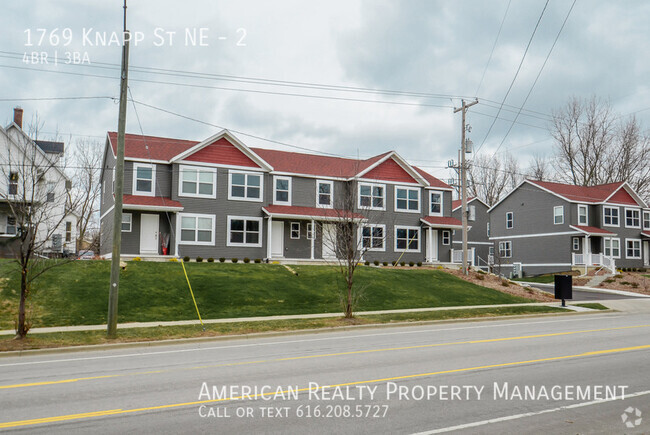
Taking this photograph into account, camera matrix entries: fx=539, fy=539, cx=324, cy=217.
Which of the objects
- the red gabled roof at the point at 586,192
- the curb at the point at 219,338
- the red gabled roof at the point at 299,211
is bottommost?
the curb at the point at 219,338

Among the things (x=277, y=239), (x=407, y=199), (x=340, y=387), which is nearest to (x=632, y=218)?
(x=407, y=199)

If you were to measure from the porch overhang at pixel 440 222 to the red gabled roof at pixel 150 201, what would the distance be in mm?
17411

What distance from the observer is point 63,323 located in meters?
16.8

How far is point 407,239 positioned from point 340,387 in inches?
1216

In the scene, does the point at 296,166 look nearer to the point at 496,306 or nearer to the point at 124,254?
the point at 124,254

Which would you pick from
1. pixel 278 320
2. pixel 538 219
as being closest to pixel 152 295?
pixel 278 320

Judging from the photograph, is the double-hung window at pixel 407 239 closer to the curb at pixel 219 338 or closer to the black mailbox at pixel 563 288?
the black mailbox at pixel 563 288

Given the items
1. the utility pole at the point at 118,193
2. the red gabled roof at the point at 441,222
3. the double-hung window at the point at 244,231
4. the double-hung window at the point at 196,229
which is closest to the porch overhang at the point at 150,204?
the double-hung window at the point at 196,229

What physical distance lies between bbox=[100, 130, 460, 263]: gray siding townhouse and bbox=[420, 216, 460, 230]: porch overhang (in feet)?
0.28

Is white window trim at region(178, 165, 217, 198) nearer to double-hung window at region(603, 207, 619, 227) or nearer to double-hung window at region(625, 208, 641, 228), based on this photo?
double-hung window at region(603, 207, 619, 227)

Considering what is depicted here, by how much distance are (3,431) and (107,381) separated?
290 centimetres

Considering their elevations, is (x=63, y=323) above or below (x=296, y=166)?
below

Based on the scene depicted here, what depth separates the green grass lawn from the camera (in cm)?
1856

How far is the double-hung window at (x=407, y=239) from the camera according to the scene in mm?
38250
